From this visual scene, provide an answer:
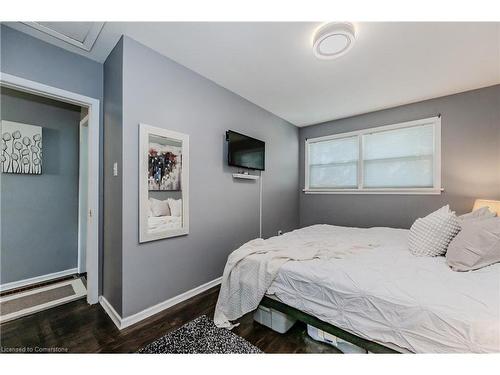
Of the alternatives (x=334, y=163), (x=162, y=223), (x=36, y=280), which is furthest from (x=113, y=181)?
(x=334, y=163)

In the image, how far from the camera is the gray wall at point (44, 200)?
2357 mm

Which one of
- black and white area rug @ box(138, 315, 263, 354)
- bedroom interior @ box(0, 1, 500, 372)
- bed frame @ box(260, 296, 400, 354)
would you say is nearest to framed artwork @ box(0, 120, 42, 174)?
bedroom interior @ box(0, 1, 500, 372)

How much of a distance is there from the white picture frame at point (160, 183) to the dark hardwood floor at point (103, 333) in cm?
72

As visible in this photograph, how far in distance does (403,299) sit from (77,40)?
306 cm

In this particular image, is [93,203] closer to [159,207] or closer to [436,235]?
[159,207]

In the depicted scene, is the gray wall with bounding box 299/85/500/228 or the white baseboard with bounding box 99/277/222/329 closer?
the white baseboard with bounding box 99/277/222/329

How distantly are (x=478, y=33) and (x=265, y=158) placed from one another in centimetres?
245

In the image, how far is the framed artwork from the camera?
233cm

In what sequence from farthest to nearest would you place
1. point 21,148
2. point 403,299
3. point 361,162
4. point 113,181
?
point 361,162
point 21,148
point 113,181
point 403,299

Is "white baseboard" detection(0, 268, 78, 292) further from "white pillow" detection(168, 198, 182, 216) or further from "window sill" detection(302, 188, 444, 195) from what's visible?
Answer: "window sill" detection(302, 188, 444, 195)

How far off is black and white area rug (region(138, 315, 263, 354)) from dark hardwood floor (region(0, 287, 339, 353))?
7 cm

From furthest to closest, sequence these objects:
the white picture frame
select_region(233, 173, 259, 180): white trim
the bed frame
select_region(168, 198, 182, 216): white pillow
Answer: select_region(233, 173, 259, 180): white trim < select_region(168, 198, 182, 216): white pillow < the white picture frame < the bed frame

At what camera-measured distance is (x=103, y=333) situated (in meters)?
1.62

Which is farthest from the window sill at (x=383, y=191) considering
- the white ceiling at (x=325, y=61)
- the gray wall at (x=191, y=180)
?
the white ceiling at (x=325, y=61)
